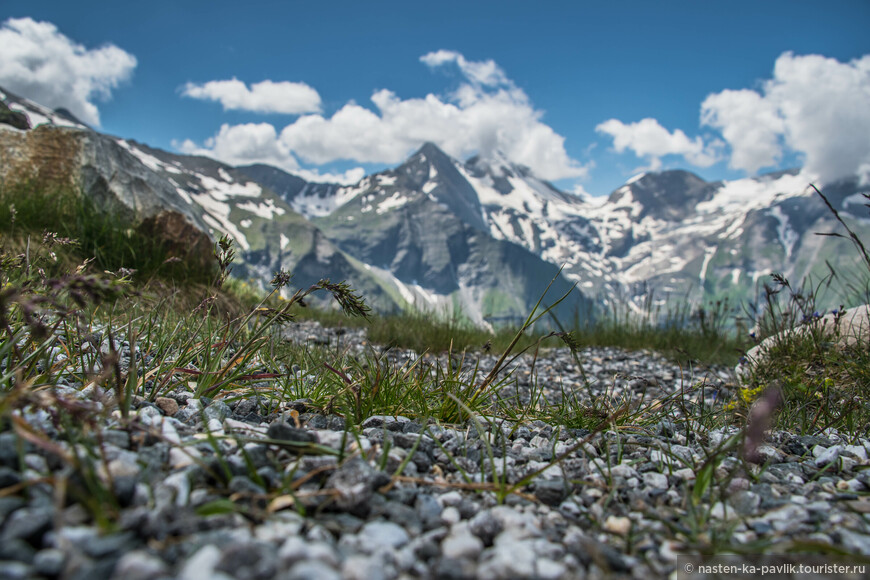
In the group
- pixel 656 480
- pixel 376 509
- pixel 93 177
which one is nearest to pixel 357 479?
pixel 376 509

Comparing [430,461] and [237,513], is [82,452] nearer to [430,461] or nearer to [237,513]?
[237,513]

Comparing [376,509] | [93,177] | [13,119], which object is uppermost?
[13,119]

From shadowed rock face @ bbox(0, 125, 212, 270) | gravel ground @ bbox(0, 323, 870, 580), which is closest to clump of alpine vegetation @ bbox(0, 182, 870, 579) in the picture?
gravel ground @ bbox(0, 323, 870, 580)

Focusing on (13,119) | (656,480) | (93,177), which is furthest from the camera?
(13,119)

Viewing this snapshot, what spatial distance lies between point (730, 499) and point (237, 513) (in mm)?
2104

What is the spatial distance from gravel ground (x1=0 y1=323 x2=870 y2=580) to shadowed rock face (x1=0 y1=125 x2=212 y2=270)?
816 cm

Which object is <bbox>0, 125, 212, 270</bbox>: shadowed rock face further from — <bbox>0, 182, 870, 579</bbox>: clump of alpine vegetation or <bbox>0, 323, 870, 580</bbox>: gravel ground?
<bbox>0, 323, 870, 580</bbox>: gravel ground

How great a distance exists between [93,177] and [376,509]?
11767 millimetres

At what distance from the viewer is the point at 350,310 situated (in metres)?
2.80

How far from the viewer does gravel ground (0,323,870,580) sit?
4.54 feet

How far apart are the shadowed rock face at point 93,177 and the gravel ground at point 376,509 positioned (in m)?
8.16

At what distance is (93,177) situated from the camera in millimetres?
10430

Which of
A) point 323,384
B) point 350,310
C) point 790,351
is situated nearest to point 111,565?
point 350,310

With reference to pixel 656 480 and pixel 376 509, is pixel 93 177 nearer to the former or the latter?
pixel 376 509
